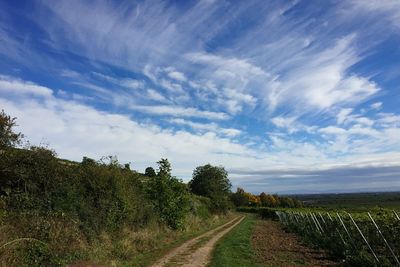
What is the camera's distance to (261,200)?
135125 mm

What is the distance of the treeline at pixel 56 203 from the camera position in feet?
39.8

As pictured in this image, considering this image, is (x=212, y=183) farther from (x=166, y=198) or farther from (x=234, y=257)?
(x=234, y=257)

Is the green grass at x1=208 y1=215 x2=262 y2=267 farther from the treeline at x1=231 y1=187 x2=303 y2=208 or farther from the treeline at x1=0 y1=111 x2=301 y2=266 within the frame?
the treeline at x1=231 y1=187 x2=303 y2=208

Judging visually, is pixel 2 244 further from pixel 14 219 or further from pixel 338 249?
pixel 338 249

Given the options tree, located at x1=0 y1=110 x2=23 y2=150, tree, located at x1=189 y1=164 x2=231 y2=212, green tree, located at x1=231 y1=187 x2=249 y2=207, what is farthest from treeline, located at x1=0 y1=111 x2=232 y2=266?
green tree, located at x1=231 y1=187 x2=249 y2=207

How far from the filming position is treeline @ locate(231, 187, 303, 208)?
402ft

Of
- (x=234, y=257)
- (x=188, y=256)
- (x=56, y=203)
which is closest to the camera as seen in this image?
(x=56, y=203)

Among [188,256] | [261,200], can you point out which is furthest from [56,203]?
[261,200]

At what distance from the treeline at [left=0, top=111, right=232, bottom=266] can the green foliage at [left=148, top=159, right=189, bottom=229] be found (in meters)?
2.76

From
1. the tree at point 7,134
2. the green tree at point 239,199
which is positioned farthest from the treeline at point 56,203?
the green tree at point 239,199

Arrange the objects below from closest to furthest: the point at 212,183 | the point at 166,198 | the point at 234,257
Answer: the point at 234,257
the point at 166,198
the point at 212,183

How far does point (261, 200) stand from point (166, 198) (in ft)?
358

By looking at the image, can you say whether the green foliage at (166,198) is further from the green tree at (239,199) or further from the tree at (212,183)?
the green tree at (239,199)

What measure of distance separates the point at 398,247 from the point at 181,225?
56.0 feet
